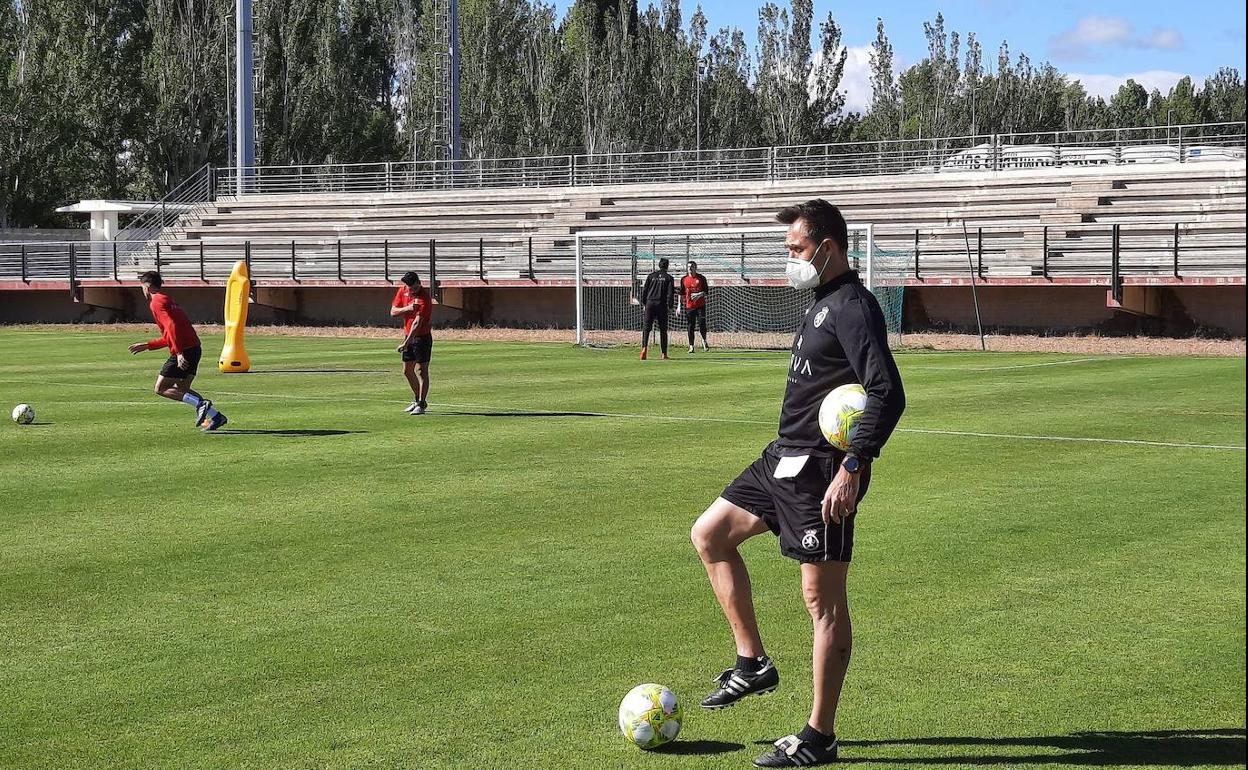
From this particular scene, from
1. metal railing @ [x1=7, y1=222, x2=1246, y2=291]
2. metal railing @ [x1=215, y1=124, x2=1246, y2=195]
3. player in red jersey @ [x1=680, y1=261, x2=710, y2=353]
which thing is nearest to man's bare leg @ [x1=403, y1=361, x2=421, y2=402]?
player in red jersey @ [x1=680, y1=261, x2=710, y2=353]

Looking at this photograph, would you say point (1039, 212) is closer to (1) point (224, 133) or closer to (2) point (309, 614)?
(2) point (309, 614)

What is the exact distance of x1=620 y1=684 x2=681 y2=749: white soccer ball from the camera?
5395 millimetres

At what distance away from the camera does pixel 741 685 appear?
5.79m

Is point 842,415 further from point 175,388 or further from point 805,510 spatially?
point 175,388

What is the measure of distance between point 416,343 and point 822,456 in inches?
485

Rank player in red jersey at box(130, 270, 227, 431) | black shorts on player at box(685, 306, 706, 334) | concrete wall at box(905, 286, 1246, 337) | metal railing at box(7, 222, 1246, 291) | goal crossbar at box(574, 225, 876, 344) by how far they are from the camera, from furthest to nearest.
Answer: goal crossbar at box(574, 225, 876, 344) → metal railing at box(7, 222, 1246, 291) → concrete wall at box(905, 286, 1246, 337) → black shorts on player at box(685, 306, 706, 334) → player in red jersey at box(130, 270, 227, 431)

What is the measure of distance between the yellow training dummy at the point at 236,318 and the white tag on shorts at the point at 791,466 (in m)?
16.1

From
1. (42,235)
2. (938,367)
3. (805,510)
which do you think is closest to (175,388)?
(805,510)

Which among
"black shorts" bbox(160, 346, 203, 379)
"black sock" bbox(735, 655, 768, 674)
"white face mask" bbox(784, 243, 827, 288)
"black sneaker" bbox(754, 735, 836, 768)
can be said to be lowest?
"black sneaker" bbox(754, 735, 836, 768)

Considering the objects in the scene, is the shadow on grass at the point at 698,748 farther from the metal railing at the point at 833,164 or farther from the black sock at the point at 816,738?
the metal railing at the point at 833,164

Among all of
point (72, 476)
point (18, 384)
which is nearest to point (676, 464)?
point (72, 476)

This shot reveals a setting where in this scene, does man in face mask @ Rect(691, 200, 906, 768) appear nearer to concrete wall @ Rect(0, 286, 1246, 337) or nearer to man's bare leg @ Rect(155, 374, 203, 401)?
man's bare leg @ Rect(155, 374, 203, 401)

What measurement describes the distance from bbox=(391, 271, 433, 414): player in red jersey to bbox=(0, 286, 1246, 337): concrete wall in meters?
19.1

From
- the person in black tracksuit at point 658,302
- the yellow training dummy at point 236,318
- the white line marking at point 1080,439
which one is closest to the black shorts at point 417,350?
the yellow training dummy at point 236,318
